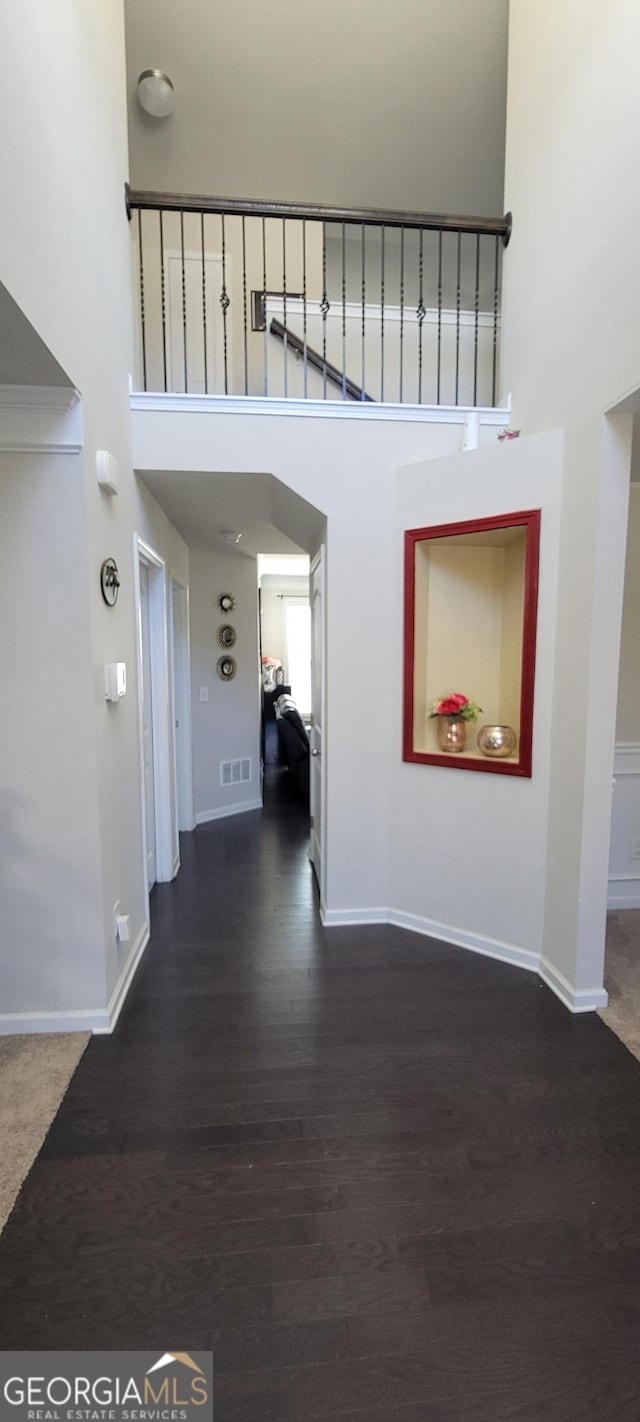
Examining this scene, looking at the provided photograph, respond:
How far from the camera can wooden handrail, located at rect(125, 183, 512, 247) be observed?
2896 mm

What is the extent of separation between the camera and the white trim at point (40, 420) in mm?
2035

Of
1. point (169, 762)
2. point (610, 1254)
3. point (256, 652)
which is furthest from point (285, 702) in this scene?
point (610, 1254)

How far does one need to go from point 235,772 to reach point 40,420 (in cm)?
386

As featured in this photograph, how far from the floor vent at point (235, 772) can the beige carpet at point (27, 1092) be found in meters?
3.17

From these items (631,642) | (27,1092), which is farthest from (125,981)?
(631,642)

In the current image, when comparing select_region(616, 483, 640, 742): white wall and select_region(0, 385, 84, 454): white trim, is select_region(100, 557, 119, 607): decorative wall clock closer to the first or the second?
select_region(0, 385, 84, 454): white trim

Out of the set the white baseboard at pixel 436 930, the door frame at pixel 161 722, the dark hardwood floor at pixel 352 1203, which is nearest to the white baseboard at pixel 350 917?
the white baseboard at pixel 436 930

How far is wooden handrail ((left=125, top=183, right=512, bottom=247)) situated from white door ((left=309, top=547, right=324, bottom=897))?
171 cm

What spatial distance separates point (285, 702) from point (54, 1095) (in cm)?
538

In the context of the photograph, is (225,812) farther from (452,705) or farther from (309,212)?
(309,212)

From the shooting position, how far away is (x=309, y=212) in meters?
3.02

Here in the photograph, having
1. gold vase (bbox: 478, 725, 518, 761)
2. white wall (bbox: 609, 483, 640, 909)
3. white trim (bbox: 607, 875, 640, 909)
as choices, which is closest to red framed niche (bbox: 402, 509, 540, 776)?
gold vase (bbox: 478, 725, 518, 761)

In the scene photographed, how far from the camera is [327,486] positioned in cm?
301

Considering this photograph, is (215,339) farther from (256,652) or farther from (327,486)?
(256,652)
